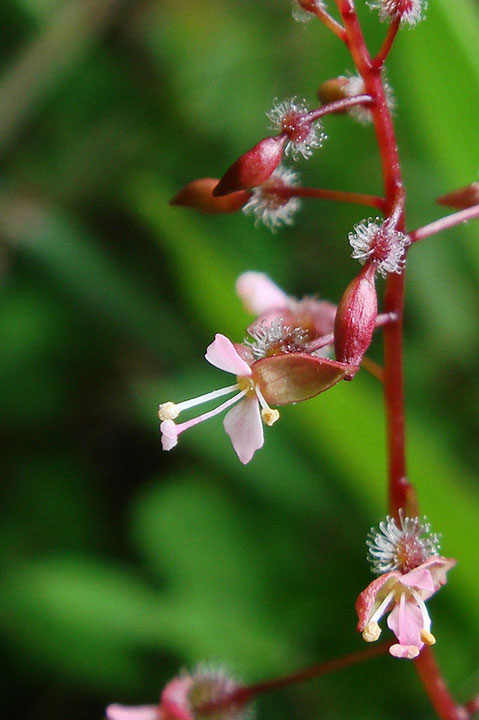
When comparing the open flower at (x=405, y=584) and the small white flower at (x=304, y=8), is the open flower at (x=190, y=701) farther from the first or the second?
the small white flower at (x=304, y=8)

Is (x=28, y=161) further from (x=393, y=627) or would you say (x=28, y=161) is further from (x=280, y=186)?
(x=393, y=627)

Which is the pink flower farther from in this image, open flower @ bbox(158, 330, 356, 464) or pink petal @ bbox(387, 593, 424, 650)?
pink petal @ bbox(387, 593, 424, 650)

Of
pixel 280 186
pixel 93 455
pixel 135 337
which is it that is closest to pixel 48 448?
pixel 93 455

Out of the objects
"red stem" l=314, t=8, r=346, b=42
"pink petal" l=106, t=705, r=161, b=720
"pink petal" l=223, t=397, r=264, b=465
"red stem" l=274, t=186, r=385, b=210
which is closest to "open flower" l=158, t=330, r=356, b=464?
"pink petal" l=223, t=397, r=264, b=465

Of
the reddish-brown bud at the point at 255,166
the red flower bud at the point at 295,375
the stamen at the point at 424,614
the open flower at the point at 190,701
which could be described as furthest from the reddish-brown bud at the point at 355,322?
the open flower at the point at 190,701

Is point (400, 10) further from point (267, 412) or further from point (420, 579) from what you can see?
point (420, 579)
